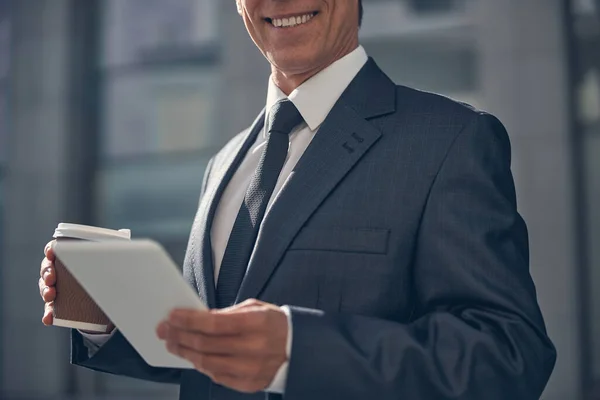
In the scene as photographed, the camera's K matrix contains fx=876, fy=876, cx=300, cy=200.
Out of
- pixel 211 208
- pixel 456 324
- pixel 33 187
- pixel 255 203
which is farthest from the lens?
pixel 33 187

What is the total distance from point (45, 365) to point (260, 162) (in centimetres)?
683

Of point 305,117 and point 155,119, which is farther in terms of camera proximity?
point 155,119

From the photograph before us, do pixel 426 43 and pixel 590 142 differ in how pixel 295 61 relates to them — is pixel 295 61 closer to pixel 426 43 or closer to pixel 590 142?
pixel 590 142

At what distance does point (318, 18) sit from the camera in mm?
2197

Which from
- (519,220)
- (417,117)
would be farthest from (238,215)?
(519,220)

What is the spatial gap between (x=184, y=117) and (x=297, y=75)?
603 cm

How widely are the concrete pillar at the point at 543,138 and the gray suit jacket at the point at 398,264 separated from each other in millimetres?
4745

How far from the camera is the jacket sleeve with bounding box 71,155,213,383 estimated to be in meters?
2.14

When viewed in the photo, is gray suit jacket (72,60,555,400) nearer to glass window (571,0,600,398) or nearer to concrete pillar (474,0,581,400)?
concrete pillar (474,0,581,400)

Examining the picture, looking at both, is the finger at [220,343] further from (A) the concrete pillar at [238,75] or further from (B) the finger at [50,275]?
(A) the concrete pillar at [238,75]

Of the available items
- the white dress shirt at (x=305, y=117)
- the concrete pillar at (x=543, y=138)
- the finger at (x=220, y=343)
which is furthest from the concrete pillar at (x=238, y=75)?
the finger at (x=220, y=343)

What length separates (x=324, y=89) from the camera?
2.19 meters

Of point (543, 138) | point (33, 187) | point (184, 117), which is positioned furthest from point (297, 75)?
point (33, 187)

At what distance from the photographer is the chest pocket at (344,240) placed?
6.21 ft
